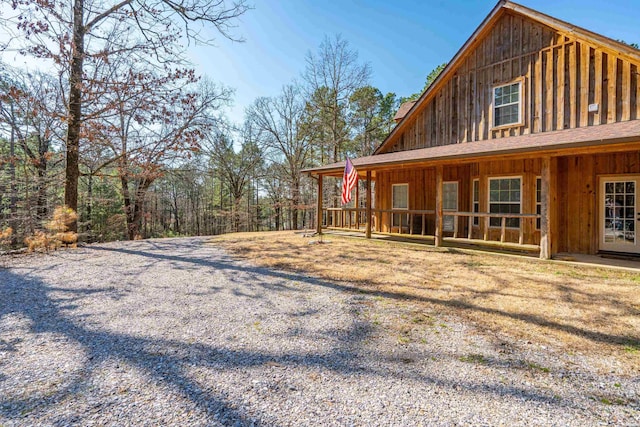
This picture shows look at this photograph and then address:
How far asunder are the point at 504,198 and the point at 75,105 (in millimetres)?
14403

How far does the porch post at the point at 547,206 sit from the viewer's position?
6.98 m

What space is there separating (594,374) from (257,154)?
26.9 metres

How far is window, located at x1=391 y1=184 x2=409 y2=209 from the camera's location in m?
12.1

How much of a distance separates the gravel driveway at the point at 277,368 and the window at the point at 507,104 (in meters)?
8.16

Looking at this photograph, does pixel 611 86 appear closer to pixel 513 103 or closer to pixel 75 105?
pixel 513 103

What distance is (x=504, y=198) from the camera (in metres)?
9.37

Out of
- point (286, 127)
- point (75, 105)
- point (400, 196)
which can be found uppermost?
point (286, 127)

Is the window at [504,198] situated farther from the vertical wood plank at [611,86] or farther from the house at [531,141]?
the vertical wood plank at [611,86]

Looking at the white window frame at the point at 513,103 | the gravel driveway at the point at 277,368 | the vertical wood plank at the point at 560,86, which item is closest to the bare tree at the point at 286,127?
the white window frame at the point at 513,103

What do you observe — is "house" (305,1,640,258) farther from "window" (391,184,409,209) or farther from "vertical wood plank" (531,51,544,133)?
"window" (391,184,409,209)

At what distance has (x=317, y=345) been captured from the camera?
3117 mm

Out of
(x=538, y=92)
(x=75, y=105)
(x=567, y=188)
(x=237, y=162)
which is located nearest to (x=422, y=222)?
(x=567, y=188)

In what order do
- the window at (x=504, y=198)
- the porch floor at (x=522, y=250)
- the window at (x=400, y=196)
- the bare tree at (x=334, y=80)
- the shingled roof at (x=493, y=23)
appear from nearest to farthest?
the porch floor at (x=522, y=250), the shingled roof at (x=493, y=23), the window at (x=504, y=198), the window at (x=400, y=196), the bare tree at (x=334, y=80)

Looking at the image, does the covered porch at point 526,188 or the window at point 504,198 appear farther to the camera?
the window at point 504,198
